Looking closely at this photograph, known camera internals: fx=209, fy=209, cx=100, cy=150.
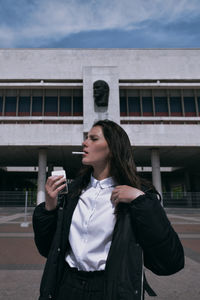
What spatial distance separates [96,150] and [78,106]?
20629mm

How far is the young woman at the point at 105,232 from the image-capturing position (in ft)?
4.06

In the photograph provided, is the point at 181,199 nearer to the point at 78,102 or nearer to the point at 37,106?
the point at 78,102

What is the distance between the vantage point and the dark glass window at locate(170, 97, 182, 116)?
70.0 ft

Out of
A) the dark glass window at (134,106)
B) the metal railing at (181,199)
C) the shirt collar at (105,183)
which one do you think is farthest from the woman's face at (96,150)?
the dark glass window at (134,106)

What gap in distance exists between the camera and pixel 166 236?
123 centimetres

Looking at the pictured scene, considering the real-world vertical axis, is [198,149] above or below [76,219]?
above

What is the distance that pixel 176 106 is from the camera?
21.4m

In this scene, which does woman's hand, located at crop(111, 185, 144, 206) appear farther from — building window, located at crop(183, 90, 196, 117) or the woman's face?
building window, located at crop(183, 90, 196, 117)

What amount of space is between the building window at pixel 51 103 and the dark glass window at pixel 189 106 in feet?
43.4

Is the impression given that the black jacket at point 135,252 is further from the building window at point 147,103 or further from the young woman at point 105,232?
the building window at point 147,103

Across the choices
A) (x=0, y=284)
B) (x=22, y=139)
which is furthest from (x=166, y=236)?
(x=22, y=139)

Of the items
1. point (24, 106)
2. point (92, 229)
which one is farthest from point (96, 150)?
point (24, 106)

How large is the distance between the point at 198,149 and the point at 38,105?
53.5 ft

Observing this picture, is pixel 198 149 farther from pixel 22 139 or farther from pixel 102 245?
pixel 102 245
